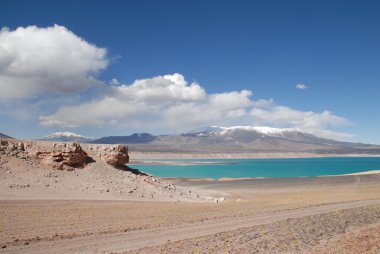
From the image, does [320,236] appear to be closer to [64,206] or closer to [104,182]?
[64,206]

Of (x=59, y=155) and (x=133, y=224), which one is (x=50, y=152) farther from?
(x=133, y=224)

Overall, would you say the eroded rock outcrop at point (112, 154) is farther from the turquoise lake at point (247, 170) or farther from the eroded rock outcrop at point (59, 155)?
the turquoise lake at point (247, 170)

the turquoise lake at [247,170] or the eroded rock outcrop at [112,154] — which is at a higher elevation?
the eroded rock outcrop at [112,154]

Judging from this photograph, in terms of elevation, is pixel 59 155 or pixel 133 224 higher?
pixel 59 155

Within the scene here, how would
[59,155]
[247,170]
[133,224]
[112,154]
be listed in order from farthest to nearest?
[247,170] < [112,154] < [59,155] < [133,224]

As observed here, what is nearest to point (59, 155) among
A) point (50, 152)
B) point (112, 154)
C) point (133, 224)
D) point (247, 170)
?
point (50, 152)

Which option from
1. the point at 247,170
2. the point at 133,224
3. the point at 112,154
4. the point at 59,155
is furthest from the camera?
the point at 247,170

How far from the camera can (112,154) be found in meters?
37.6

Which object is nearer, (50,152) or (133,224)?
(133,224)

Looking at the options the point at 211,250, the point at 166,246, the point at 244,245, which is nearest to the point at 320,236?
the point at 244,245

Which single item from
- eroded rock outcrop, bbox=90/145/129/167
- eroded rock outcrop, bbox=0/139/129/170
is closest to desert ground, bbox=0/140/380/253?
eroded rock outcrop, bbox=0/139/129/170

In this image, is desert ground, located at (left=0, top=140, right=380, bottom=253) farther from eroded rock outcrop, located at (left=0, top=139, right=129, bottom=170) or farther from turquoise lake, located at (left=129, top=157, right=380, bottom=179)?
turquoise lake, located at (left=129, top=157, right=380, bottom=179)

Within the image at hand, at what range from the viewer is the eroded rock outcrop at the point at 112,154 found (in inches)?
1473

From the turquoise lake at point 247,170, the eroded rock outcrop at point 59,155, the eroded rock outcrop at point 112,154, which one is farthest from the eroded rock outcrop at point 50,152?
the turquoise lake at point 247,170
